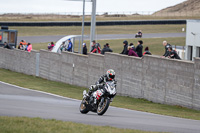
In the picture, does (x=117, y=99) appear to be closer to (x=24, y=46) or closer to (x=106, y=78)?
(x=106, y=78)

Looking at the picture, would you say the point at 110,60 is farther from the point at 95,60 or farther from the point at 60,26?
the point at 60,26

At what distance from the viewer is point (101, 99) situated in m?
13.3

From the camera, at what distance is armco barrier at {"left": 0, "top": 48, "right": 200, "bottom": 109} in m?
18.6

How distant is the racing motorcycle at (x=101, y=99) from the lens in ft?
43.0

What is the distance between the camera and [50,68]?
31.2 meters

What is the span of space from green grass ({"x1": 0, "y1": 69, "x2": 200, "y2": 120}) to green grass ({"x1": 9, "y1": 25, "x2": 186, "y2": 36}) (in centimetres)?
2992

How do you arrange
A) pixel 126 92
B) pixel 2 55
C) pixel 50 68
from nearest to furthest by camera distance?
pixel 126 92
pixel 50 68
pixel 2 55

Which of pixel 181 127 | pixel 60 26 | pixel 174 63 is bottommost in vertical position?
pixel 181 127

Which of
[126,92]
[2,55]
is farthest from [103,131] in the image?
[2,55]

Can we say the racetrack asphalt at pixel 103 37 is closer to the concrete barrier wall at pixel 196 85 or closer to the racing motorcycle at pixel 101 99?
the concrete barrier wall at pixel 196 85

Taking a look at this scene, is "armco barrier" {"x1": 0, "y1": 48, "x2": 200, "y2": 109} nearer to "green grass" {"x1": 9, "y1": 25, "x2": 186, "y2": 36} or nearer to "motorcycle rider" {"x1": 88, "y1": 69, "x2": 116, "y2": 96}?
"motorcycle rider" {"x1": 88, "y1": 69, "x2": 116, "y2": 96}

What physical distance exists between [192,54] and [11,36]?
18.1 metres

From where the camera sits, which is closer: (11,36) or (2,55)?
(2,55)

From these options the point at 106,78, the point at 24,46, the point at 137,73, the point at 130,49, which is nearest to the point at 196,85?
the point at 137,73
